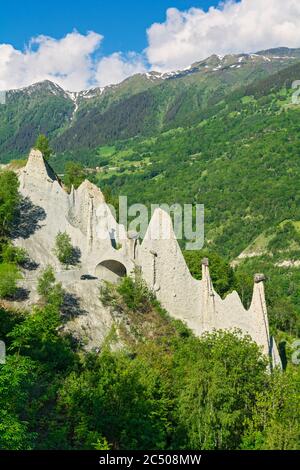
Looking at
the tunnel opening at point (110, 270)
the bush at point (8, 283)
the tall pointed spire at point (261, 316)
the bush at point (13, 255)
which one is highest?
the bush at point (13, 255)

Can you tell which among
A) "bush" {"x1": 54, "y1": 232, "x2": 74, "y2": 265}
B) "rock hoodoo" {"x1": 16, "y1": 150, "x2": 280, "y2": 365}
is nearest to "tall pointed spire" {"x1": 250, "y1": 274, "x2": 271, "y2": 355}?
"rock hoodoo" {"x1": 16, "y1": 150, "x2": 280, "y2": 365}

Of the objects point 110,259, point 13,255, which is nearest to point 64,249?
point 13,255

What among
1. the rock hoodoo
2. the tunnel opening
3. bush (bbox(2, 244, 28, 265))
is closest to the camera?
the rock hoodoo

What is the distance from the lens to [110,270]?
55969mm

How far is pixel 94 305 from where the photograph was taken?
4950cm

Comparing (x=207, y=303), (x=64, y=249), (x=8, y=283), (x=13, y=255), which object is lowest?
(x=207, y=303)

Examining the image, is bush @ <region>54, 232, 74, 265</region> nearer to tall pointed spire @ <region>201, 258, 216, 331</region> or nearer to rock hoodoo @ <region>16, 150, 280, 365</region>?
rock hoodoo @ <region>16, 150, 280, 365</region>

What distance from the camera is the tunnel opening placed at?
182 ft

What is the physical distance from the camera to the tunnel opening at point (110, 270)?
55.4m

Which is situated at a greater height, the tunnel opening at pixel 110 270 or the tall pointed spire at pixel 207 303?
the tunnel opening at pixel 110 270

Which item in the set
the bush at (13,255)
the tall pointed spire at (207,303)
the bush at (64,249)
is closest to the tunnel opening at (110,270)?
the bush at (64,249)

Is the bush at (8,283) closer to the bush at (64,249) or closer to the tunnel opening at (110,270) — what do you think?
the bush at (64,249)

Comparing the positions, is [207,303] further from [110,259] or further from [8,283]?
[8,283]
